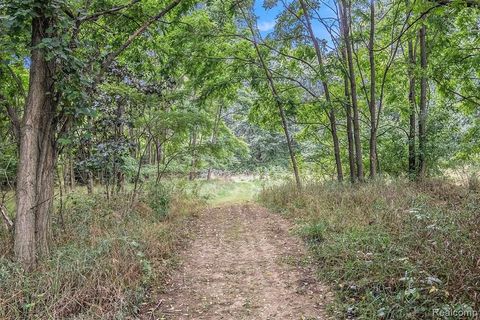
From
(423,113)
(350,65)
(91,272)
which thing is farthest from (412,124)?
(91,272)

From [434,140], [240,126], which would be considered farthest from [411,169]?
[240,126]

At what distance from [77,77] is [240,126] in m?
27.4

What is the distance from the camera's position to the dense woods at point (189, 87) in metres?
4.29

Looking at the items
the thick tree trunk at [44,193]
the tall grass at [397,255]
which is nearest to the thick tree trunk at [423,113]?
the tall grass at [397,255]

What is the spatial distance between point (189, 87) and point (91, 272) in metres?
7.12

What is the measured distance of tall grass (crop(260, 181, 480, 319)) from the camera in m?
2.98

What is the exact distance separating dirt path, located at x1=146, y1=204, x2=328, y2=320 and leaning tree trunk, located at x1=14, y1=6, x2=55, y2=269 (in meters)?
1.91

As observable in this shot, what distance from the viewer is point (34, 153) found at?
4375 millimetres

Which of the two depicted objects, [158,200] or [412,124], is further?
[412,124]

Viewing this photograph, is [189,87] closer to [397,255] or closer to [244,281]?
[244,281]

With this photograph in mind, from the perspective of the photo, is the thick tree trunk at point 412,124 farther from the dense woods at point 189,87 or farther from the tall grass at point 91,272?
the tall grass at point 91,272

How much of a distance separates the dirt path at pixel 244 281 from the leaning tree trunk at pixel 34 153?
1.91m

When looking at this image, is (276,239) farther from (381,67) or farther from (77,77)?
(381,67)

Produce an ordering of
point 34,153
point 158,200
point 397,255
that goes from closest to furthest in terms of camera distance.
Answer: point 397,255, point 34,153, point 158,200
